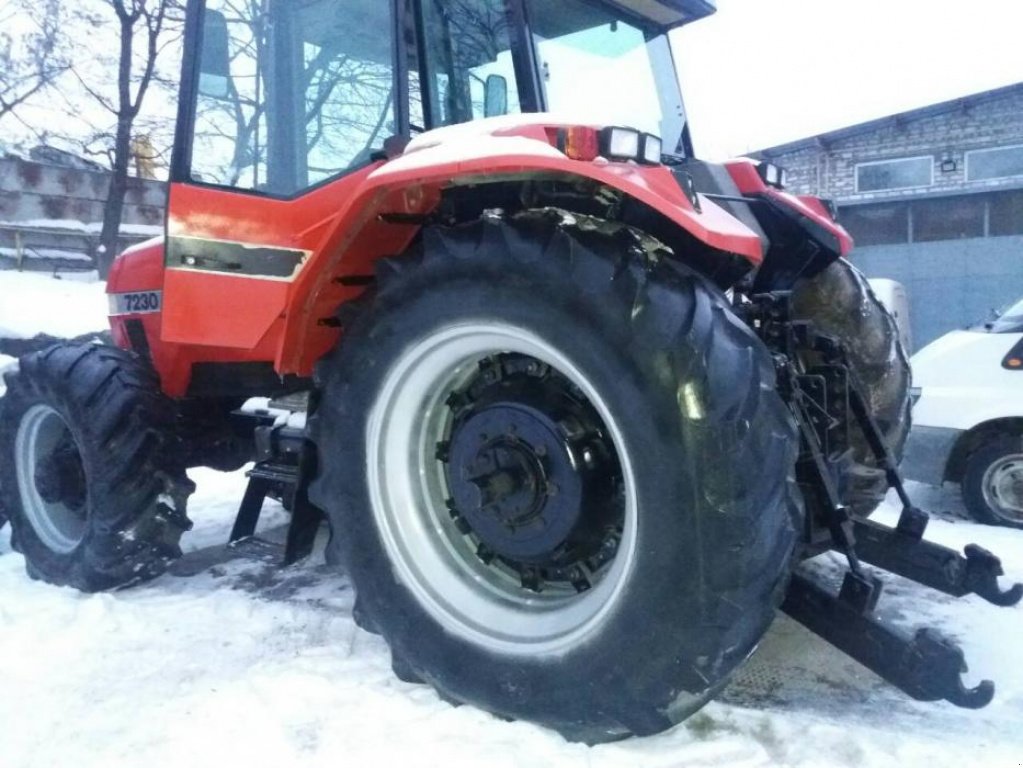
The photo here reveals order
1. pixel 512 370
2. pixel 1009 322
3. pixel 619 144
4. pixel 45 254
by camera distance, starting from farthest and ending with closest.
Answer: pixel 45 254, pixel 1009 322, pixel 512 370, pixel 619 144

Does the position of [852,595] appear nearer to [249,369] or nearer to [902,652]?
[902,652]

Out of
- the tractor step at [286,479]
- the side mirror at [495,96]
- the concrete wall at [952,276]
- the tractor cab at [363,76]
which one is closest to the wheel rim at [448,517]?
the tractor step at [286,479]

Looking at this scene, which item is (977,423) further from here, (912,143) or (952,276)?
(912,143)

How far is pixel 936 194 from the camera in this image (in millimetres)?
12297

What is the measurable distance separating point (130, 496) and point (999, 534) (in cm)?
429

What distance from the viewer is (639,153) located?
7.14 feet

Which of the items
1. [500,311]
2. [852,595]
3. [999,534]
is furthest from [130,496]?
[999,534]

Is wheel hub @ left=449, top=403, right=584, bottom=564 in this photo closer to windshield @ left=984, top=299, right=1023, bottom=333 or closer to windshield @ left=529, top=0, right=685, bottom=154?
windshield @ left=529, top=0, right=685, bottom=154

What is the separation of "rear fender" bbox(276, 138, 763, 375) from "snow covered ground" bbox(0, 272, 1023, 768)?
102 cm

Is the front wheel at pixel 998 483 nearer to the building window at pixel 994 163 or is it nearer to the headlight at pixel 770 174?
the headlight at pixel 770 174

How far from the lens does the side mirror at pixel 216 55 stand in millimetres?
3246

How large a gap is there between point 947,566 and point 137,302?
3492 millimetres

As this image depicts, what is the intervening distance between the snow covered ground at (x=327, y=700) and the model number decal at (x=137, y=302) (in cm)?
125

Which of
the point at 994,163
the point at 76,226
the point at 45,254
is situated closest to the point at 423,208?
the point at 994,163
